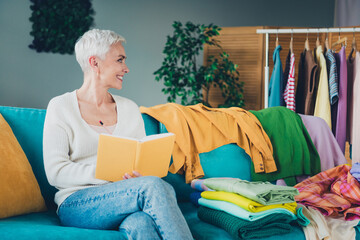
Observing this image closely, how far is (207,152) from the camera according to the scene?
81.8 inches

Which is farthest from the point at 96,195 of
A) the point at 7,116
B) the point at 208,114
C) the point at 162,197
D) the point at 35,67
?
the point at 35,67

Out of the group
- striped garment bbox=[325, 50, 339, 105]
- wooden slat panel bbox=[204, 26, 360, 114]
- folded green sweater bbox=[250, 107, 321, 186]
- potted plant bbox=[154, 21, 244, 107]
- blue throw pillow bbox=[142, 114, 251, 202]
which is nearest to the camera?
blue throw pillow bbox=[142, 114, 251, 202]

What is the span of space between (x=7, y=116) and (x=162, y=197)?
860 mm

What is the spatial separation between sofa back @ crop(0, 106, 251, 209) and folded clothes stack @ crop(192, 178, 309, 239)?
1.21ft

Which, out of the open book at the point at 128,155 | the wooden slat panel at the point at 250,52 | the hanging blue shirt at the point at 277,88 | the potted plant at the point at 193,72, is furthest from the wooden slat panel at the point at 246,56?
the open book at the point at 128,155

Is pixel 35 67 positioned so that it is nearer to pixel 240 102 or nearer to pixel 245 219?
pixel 240 102

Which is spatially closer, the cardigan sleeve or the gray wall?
the cardigan sleeve

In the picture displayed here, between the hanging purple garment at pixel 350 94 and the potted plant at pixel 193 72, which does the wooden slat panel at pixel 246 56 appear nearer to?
the potted plant at pixel 193 72

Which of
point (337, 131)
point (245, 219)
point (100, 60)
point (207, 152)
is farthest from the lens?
point (337, 131)

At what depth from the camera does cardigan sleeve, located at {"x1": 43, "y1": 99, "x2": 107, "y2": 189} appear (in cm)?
149

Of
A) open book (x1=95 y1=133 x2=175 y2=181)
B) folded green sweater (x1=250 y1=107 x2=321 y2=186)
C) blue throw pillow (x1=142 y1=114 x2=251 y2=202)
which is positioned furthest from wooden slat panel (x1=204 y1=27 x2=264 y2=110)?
open book (x1=95 y1=133 x2=175 y2=181)

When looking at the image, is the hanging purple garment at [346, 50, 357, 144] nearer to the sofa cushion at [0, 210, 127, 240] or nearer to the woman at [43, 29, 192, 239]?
the woman at [43, 29, 192, 239]

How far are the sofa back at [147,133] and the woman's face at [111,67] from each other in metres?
0.34

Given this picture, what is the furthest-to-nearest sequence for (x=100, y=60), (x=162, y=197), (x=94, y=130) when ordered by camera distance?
(x=100, y=60)
(x=94, y=130)
(x=162, y=197)
